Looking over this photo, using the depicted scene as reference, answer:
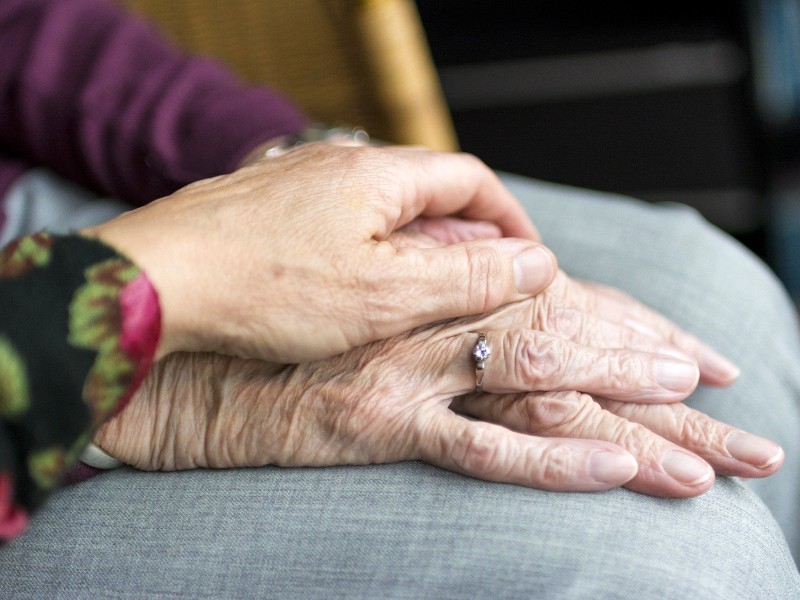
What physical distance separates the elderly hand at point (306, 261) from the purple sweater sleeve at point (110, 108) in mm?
297

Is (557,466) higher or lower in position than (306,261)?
lower

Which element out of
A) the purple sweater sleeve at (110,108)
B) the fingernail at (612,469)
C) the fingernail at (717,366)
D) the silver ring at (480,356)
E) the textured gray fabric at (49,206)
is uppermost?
the purple sweater sleeve at (110,108)

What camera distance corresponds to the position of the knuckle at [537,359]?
2.35 ft

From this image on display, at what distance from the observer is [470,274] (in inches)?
28.5

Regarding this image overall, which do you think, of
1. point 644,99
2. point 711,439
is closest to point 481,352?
point 711,439

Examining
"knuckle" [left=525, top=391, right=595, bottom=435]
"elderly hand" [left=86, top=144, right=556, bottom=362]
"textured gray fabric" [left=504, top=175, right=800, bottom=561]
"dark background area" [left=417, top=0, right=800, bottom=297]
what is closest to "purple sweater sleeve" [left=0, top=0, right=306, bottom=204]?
"elderly hand" [left=86, top=144, right=556, bottom=362]

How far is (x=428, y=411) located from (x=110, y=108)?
2.00 ft

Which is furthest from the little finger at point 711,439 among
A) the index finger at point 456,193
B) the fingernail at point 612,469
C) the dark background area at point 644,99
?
the dark background area at point 644,99

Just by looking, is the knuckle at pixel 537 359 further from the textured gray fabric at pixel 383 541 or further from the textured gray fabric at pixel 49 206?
the textured gray fabric at pixel 49 206

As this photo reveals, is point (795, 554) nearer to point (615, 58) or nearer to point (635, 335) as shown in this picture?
point (635, 335)

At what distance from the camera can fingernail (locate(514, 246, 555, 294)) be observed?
2.47ft

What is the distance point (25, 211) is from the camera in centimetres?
102

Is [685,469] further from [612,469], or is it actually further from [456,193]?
[456,193]

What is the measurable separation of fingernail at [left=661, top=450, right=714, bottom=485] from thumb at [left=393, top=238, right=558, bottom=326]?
0.20 m
